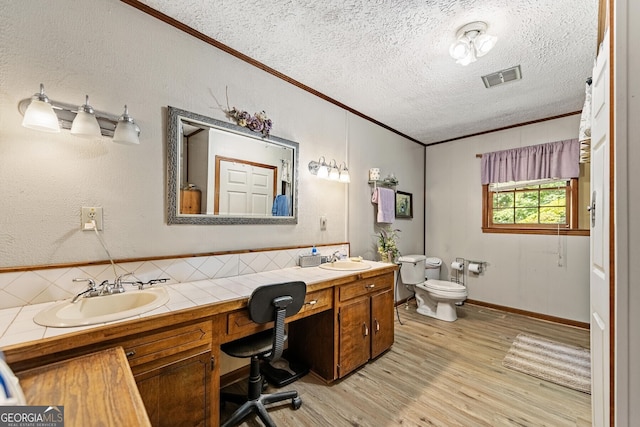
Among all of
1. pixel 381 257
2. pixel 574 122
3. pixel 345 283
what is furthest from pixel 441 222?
pixel 345 283

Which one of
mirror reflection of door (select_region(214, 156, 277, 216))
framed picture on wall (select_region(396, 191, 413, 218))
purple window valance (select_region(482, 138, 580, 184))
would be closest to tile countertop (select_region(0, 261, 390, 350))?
mirror reflection of door (select_region(214, 156, 277, 216))

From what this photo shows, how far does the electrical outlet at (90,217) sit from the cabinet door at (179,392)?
838 mm

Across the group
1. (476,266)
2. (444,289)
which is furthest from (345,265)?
(476,266)

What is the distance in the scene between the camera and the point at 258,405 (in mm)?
1582

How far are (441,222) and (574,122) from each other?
1.86 meters

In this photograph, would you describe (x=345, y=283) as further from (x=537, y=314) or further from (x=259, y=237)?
(x=537, y=314)

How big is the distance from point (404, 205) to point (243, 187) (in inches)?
97.4

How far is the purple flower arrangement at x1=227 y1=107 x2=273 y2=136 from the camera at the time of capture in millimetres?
2006

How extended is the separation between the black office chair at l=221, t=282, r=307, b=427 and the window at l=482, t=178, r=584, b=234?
319 centimetres

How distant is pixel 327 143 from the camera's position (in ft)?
8.93

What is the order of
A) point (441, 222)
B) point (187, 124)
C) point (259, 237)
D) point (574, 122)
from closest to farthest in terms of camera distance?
point (187, 124) < point (259, 237) < point (574, 122) < point (441, 222)

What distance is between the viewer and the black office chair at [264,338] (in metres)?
1.43

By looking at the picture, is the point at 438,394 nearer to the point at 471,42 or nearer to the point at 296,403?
the point at 296,403

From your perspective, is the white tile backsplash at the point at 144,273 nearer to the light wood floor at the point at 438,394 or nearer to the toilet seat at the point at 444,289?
the light wood floor at the point at 438,394
